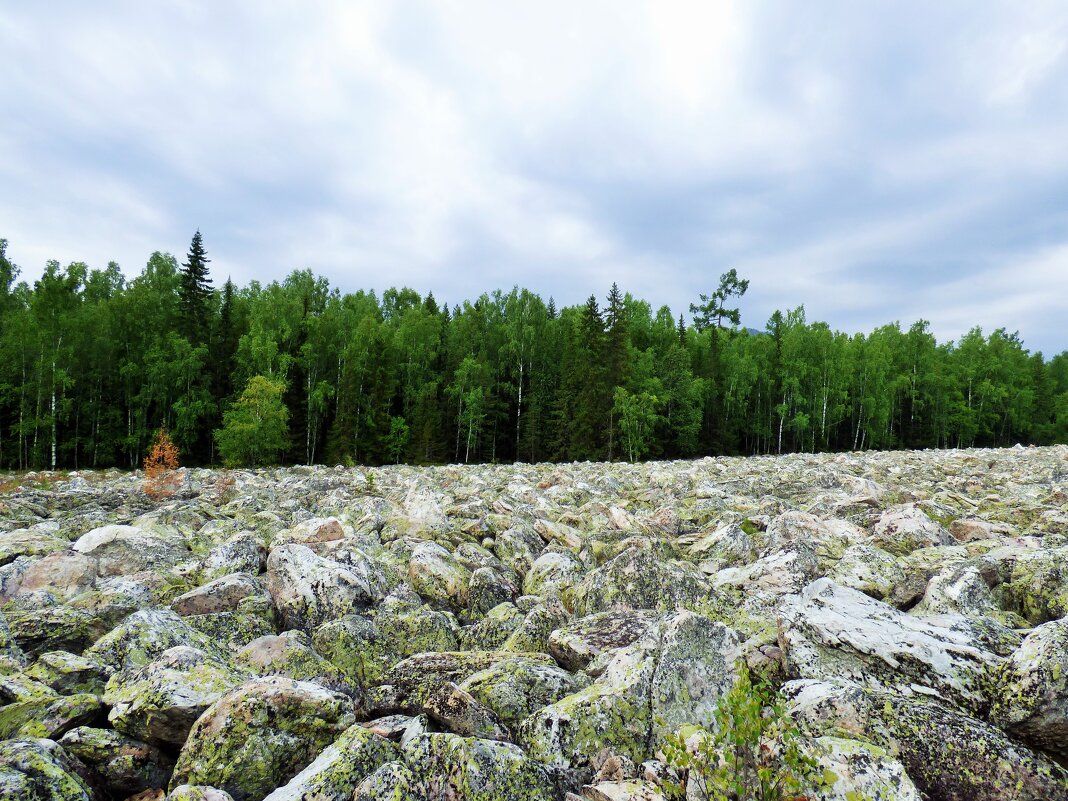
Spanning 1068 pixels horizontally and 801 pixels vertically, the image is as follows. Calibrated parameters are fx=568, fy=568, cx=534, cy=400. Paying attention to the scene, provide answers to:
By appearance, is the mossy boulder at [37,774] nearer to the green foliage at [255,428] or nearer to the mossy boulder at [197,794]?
the mossy boulder at [197,794]

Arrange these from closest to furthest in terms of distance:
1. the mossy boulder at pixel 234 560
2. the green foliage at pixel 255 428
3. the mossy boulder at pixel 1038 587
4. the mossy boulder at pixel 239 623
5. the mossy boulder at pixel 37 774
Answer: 1. the mossy boulder at pixel 37 774
2. the mossy boulder at pixel 1038 587
3. the mossy boulder at pixel 239 623
4. the mossy boulder at pixel 234 560
5. the green foliage at pixel 255 428

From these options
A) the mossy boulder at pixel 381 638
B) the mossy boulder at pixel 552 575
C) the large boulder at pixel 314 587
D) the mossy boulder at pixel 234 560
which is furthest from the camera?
the mossy boulder at pixel 234 560

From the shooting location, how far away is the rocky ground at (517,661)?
2580 millimetres

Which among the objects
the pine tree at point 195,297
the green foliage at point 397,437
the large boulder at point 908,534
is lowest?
the green foliage at point 397,437

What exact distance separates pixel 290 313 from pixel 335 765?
57666 mm

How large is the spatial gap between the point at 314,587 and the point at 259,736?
2.01 meters

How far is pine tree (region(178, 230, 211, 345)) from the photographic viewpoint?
4953 centimetres

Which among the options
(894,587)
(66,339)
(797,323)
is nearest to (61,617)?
(894,587)

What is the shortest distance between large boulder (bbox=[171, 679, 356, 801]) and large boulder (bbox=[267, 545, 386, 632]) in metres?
1.56

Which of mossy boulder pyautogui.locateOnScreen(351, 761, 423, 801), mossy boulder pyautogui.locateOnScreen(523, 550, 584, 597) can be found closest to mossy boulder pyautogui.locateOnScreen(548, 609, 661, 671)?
mossy boulder pyautogui.locateOnScreen(523, 550, 584, 597)

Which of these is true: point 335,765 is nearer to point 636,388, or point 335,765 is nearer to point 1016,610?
point 1016,610

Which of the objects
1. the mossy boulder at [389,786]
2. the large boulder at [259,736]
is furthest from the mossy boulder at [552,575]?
the mossy boulder at [389,786]

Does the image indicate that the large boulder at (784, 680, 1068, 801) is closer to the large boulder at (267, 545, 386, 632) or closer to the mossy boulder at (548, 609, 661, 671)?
the mossy boulder at (548, 609, 661, 671)

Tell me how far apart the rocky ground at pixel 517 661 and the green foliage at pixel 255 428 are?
3010 centimetres
